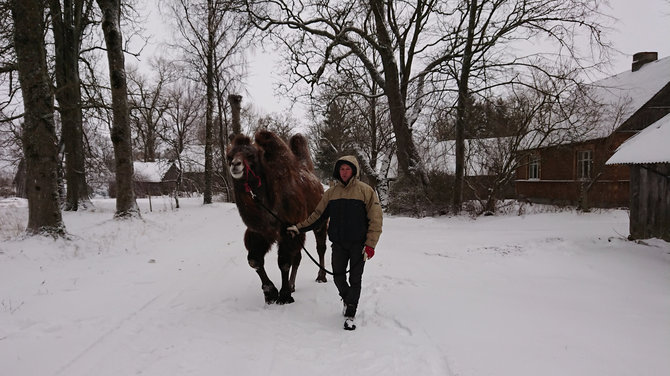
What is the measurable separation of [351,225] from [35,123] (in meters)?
7.13

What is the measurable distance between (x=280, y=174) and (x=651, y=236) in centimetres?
759

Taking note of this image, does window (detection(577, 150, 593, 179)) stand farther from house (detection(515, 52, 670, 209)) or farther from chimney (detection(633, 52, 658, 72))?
chimney (detection(633, 52, 658, 72))

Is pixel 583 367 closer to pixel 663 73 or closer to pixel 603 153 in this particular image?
pixel 603 153

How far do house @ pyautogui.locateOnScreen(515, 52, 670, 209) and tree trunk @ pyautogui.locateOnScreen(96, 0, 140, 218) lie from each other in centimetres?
1408

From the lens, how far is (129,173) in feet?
36.5

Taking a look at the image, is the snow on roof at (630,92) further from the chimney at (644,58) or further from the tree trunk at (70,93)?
the tree trunk at (70,93)

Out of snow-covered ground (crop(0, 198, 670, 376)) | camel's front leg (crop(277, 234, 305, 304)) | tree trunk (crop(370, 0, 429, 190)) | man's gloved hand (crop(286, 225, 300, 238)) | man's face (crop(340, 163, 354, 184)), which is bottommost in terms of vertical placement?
snow-covered ground (crop(0, 198, 670, 376))

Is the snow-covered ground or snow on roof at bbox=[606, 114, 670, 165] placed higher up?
snow on roof at bbox=[606, 114, 670, 165]

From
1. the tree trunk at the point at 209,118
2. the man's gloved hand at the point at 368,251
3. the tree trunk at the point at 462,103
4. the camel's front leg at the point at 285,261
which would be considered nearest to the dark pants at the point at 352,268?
the man's gloved hand at the point at 368,251

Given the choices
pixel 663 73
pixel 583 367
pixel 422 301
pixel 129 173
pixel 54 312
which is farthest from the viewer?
pixel 663 73

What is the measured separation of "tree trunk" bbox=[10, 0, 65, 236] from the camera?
6.92 m

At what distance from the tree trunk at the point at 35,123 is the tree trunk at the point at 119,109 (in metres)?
3.55

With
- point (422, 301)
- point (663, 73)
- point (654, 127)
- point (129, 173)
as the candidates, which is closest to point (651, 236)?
point (654, 127)

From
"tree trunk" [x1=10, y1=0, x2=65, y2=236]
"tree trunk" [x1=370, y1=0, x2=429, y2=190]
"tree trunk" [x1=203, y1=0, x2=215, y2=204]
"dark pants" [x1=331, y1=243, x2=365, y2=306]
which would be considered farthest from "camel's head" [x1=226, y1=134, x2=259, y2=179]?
"tree trunk" [x1=203, y1=0, x2=215, y2=204]
